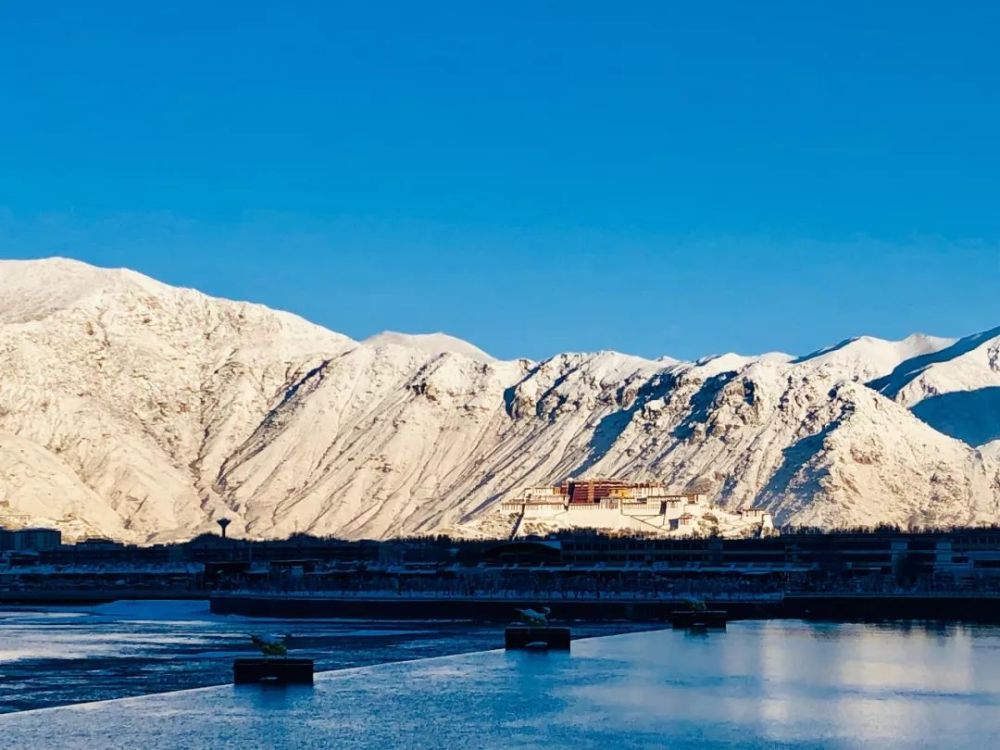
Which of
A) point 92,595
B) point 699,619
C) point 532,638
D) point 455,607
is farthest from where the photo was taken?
point 92,595

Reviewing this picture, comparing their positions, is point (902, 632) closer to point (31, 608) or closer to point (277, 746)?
point (277, 746)

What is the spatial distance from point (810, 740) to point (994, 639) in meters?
45.3

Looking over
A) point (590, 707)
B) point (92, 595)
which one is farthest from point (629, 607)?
point (92, 595)

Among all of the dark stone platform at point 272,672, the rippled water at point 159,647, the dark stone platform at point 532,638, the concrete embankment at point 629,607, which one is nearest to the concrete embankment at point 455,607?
the concrete embankment at point 629,607

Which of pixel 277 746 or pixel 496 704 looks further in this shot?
pixel 496 704

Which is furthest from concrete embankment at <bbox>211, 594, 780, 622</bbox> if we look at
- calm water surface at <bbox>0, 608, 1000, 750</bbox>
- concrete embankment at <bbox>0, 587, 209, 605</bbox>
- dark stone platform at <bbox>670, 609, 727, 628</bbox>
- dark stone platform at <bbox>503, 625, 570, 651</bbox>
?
calm water surface at <bbox>0, 608, 1000, 750</bbox>

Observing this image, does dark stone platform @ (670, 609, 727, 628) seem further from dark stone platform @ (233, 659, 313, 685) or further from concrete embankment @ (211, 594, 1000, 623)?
dark stone platform @ (233, 659, 313, 685)

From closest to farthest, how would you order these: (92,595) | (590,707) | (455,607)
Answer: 1. (590,707)
2. (455,607)
3. (92,595)

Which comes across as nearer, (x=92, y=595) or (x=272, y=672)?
(x=272, y=672)

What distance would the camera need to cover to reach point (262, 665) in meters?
81.5

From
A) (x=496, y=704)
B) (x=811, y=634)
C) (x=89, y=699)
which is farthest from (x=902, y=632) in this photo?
(x=89, y=699)

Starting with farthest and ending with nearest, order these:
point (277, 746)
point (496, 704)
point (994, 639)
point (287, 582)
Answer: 1. point (287, 582)
2. point (994, 639)
3. point (496, 704)
4. point (277, 746)

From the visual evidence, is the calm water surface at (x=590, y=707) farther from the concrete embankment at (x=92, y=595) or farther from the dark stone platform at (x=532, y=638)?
the concrete embankment at (x=92, y=595)

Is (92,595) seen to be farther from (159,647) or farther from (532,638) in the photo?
(532,638)
